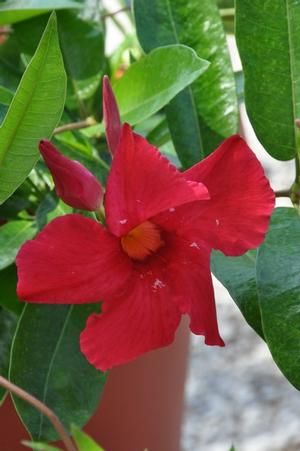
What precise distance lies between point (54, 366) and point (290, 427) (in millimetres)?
1003

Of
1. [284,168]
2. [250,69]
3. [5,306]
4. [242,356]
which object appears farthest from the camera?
[284,168]

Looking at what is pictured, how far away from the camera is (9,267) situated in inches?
26.5

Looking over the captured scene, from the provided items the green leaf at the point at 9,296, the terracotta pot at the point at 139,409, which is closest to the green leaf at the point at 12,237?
the green leaf at the point at 9,296

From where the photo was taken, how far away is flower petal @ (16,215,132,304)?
1.39ft

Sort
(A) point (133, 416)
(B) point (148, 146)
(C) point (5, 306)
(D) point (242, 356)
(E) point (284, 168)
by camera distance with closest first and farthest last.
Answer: (B) point (148, 146)
(C) point (5, 306)
(A) point (133, 416)
(D) point (242, 356)
(E) point (284, 168)

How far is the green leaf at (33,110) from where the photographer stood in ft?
1.43

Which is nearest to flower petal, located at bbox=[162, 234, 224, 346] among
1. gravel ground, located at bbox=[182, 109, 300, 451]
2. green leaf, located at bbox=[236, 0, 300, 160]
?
green leaf, located at bbox=[236, 0, 300, 160]

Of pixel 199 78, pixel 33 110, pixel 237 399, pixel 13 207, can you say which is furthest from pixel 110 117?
pixel 237 399

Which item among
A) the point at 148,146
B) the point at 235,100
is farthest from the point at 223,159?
the point at 235,100

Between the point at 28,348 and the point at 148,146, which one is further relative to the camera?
the point at 28,348

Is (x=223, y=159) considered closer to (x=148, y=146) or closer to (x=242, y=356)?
(x=148, y=146)

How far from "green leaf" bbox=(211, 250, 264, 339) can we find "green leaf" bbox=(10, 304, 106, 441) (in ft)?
0.39

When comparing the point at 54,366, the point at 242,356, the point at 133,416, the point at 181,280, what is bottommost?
the point at 242,356

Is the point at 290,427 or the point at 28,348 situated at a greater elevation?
the point at 28,348
